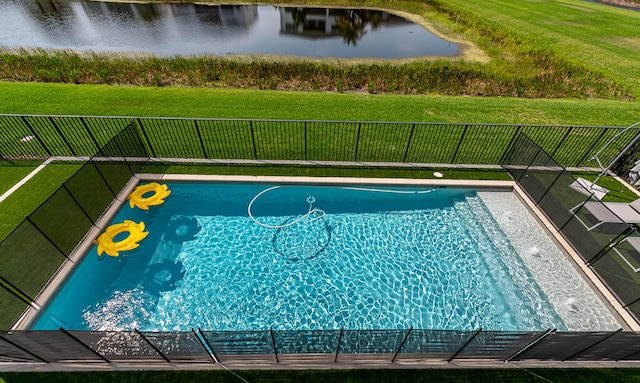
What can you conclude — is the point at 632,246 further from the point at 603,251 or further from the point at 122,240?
the point at 122,240

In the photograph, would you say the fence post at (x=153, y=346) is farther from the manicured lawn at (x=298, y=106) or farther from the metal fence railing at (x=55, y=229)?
the manicured lawn at (x=298, y=106)

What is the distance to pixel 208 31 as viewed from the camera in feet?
109

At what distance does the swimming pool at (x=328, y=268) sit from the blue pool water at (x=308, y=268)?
1.4 inches

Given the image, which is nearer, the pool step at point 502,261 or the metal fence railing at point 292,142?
the pool step at point 502,261

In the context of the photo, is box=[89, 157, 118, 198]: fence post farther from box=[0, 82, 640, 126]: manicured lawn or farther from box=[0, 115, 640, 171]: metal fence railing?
box=[0, 82, 640, 126]: manicured lawn

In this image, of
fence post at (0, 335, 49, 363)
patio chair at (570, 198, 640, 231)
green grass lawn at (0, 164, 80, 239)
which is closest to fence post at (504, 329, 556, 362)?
patio chair at (570, 198, 640, 231)

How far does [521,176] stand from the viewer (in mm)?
11961

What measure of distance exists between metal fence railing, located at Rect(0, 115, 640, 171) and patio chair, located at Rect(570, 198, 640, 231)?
11.8ft

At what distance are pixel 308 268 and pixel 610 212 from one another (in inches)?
397

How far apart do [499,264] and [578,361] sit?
3.27 meters

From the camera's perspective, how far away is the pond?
27750 millimetres

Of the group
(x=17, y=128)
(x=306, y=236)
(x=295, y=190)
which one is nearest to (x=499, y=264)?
(x=306, y=236)

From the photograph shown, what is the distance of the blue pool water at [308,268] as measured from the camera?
8.46m

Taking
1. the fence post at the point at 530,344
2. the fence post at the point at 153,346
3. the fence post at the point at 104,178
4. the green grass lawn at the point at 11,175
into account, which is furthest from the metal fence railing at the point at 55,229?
the fence post at the point at 530,344
